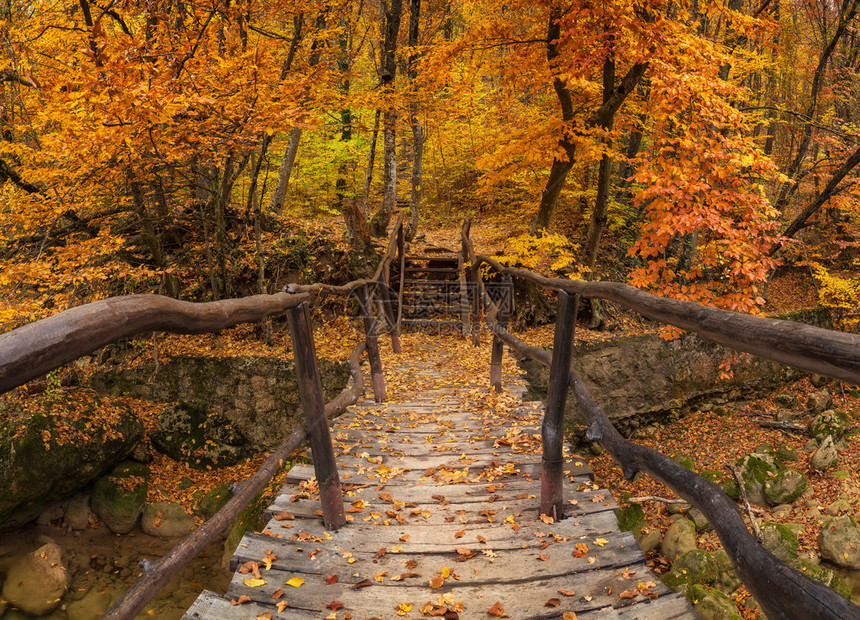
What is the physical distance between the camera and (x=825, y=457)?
27.0ft

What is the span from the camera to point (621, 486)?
8789mm

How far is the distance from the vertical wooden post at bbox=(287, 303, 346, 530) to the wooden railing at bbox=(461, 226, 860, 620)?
1247mm

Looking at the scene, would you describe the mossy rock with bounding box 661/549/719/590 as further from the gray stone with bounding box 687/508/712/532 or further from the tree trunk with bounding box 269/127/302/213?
the tree trunk with bounding box 269/127/302/213

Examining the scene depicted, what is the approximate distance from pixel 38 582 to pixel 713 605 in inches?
343

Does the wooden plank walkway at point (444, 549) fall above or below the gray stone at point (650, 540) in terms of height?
above

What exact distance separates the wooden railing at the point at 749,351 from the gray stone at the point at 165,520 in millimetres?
7636

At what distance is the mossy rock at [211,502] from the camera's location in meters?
7.89

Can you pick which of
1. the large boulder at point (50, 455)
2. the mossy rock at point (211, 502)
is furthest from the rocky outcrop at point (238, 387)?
the mossy rock at point (211, 502)

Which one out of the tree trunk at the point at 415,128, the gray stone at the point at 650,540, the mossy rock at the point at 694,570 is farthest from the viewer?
the tree trunk at the point at 415,128

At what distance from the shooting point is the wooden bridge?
111 centimetres

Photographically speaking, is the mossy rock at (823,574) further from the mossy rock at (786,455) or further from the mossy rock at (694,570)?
the mossy rock at (786,455)

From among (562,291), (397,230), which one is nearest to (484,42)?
(397,230)

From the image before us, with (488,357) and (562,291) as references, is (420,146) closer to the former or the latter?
(488,357)

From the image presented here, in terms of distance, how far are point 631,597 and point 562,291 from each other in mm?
1479
